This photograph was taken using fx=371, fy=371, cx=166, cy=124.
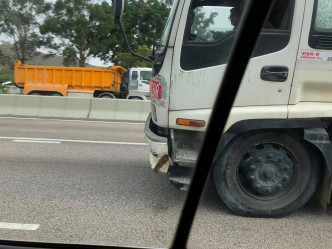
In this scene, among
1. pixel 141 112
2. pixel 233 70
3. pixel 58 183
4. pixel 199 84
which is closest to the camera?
pixel 233 70

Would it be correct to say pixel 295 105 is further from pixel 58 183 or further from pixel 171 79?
pixel 58 183

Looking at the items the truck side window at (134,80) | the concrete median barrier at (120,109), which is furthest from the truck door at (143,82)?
the concrete median barrier at (120,109)

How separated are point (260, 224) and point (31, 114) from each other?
10636 millimetres

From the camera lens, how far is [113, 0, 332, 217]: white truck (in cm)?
306

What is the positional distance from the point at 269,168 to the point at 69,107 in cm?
1011

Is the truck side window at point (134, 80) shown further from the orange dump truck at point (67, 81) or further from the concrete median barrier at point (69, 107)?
the concrete median barrier at point (69, 107)

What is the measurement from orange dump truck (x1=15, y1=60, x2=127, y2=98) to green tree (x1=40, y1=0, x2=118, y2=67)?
46.1 feet

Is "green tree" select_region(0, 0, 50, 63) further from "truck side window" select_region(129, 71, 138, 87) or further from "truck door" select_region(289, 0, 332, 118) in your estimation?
"truck side window" select_region(129, 71, 138, 87)

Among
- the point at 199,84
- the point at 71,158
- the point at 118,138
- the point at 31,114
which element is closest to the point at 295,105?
the point at 199,84

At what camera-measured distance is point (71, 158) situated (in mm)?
6137

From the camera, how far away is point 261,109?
3.18 m

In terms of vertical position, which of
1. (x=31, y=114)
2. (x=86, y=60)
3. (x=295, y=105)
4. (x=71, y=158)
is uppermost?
(x=86, y=60)

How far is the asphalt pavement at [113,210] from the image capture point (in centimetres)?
301

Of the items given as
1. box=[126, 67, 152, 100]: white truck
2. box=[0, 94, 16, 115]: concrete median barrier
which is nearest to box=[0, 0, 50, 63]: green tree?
box=[0, 94, 16, 115]: concrete median barrier
